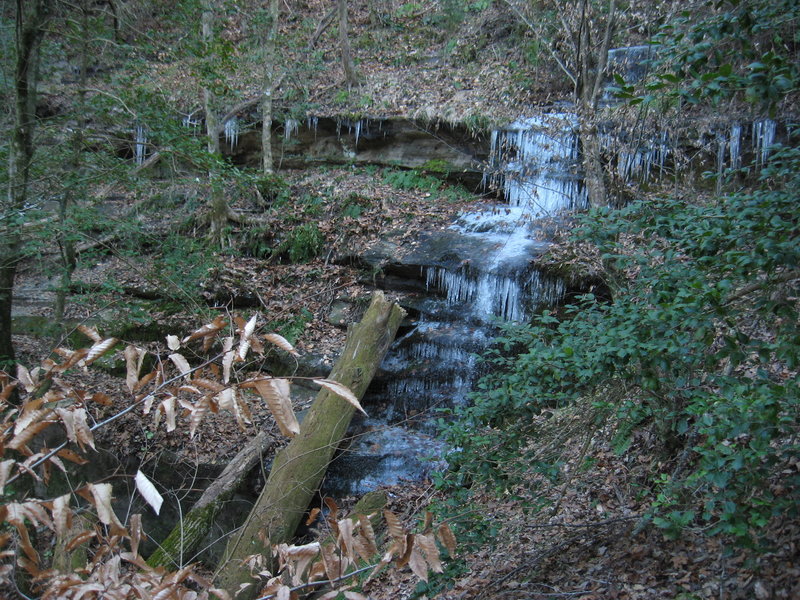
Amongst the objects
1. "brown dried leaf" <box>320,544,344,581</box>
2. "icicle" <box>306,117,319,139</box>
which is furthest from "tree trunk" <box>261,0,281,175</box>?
"brown dried leaf" <box>320,544,344,581</box>

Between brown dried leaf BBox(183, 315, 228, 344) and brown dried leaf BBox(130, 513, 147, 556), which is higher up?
brown dried leaf BBox(183, 315, 228, 344)

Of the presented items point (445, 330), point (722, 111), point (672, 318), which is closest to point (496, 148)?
point (722, 111)

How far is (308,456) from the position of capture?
6070 millimetres

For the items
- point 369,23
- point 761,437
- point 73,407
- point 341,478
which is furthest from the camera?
point 369,23

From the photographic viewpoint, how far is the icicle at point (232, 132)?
13188 mm

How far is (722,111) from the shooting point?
8977 millimetres

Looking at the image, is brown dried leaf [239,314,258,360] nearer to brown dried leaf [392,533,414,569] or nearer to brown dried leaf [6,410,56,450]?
brown dried leaf [6,410,56,450]

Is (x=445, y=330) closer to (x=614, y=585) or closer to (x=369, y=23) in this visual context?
(x=614, y=585)

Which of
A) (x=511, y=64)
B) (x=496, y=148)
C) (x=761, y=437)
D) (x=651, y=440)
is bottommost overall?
(x=651, y=440)

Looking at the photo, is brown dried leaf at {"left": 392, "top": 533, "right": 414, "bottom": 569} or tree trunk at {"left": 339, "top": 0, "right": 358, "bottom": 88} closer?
brown dried leaf at {"left": 392, "top": 533, "right": 414, "bottom": 569}

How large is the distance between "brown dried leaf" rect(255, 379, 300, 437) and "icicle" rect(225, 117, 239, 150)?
1284 cm

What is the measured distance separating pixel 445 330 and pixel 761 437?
19.8 ft

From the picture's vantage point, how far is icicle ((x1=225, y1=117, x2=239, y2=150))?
43.3ft

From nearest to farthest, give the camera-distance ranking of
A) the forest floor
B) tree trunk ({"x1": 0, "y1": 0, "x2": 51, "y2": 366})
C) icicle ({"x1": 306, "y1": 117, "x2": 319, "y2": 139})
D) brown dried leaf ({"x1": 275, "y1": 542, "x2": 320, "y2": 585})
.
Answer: brown dried leaf ({"x1": 275, "y1": 542, "x2": 320, "y2": 585})
the forest floor
tree trunk ({"x1": 0, "y1": 0, "x2": 51, "y2": 366})
icicle ({"x1": 306, "y1": 117, "x2": 319, "y2": 139})
